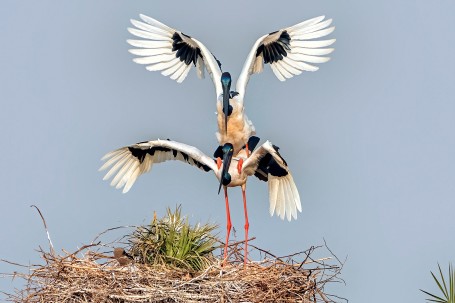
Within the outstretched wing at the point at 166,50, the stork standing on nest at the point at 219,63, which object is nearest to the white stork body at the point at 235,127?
the stork standing on nest at the point at 219,63

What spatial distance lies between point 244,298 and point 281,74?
4861mm

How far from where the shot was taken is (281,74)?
2536cm

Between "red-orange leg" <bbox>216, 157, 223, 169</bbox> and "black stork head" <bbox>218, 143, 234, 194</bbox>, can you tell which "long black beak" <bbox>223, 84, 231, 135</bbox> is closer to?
"black stork head" <bbox>218, 143, 234, 194</bbox>

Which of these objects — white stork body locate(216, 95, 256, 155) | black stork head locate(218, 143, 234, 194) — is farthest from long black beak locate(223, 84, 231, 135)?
black stork head locate(218, 143, 234, 194)

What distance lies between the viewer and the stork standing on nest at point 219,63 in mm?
24391

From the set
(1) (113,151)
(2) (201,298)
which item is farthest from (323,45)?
(2) (201,298)

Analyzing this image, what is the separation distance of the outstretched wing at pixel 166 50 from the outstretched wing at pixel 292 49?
3.21ft

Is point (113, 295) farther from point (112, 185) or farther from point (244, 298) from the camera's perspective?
point (112, 185)

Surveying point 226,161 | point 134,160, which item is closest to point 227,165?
point 226,161

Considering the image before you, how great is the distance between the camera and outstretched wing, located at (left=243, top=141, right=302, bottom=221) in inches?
939

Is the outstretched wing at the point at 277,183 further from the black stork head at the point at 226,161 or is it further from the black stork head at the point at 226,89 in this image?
the black stork head at the point at 226,89

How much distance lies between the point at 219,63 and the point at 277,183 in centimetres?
227

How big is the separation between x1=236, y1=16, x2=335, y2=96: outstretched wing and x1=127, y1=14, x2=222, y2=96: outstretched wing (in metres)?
0.98

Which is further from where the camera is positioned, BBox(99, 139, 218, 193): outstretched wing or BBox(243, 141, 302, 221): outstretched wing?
BBox(99, 139, 218, 193): outstretched wing
